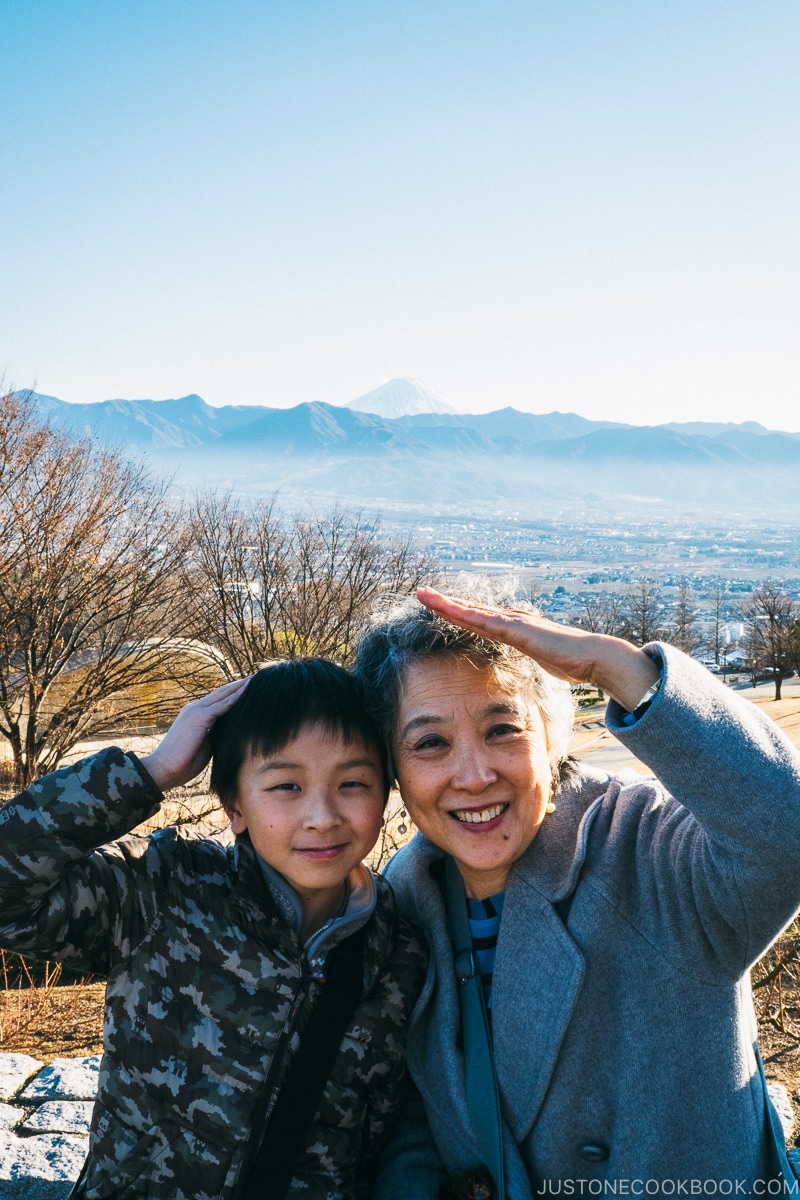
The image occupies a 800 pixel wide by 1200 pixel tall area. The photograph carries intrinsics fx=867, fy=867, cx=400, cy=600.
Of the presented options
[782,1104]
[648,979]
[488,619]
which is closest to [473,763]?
[488,619]

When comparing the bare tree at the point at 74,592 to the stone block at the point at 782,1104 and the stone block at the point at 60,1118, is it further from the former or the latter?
the stone block at the point at 782,1104

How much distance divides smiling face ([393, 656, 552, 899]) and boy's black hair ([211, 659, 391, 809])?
0.14 meters

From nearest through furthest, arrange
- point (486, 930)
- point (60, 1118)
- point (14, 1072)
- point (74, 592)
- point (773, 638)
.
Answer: point (486, 930) → point (60, 1118) → point (14, 1072) → point (74, 592) → point (773, 638)

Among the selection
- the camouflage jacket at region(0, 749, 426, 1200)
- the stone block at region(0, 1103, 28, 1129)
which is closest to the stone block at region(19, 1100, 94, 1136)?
the stone block at region(0, 1103, 28, 1129)

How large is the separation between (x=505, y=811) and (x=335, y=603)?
2034cm

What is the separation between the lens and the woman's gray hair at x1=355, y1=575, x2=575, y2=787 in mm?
2332

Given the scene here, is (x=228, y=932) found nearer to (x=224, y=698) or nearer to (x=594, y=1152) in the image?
(x=224, y=698)

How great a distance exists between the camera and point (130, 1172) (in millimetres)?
2090

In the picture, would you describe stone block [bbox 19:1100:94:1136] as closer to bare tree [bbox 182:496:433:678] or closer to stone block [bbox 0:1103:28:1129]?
stone block [bbox 0:1103:28:1129]

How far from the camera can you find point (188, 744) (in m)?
2.32

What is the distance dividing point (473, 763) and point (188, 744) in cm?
76

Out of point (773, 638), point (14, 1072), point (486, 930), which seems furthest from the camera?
point (773, 638)

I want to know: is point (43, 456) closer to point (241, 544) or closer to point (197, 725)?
point (241, 544)

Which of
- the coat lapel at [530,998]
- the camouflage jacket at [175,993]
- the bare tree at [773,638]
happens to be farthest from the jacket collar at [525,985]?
the bare tree at [773,638]
